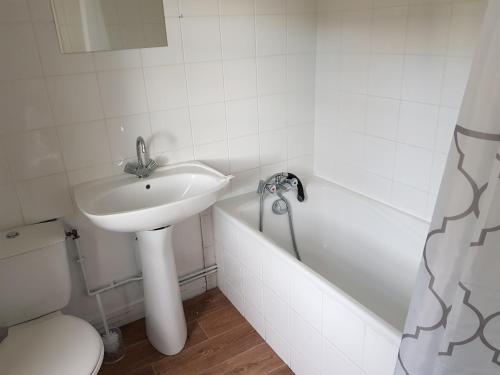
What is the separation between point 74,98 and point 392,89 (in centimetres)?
145

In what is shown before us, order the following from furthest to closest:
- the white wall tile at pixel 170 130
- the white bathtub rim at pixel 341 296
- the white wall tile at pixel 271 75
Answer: the white wall tile at pixel 271 75 < the white wall tile at pixel 170 130 < the white bathtub rim at pixel 341 296

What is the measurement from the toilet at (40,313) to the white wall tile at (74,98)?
19.0 inches

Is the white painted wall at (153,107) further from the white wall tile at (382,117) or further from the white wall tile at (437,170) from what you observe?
the white wall tile at (437,170)

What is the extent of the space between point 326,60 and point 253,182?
0.81 meters

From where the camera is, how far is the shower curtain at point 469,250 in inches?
27.1

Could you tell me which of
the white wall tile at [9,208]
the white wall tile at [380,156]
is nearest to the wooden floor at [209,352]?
the white wall tile at [9,208]

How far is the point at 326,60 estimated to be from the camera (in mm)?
2270

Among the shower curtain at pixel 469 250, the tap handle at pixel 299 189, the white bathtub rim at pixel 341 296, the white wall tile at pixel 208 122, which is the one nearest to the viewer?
the shower curtain at pixel 469 250

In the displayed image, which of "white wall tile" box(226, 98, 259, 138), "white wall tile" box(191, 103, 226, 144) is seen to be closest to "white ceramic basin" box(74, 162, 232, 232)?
"white wall tile" box(191, 103, 226, 144)

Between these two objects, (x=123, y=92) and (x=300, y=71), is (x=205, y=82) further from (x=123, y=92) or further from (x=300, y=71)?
(x=300, y=71)

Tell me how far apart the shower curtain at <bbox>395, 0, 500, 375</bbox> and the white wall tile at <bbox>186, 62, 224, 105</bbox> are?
4.74 feet

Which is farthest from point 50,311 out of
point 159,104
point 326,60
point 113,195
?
point 326,60

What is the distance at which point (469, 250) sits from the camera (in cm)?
76

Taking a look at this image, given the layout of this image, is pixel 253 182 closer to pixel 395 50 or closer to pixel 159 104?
pixel 159 104
